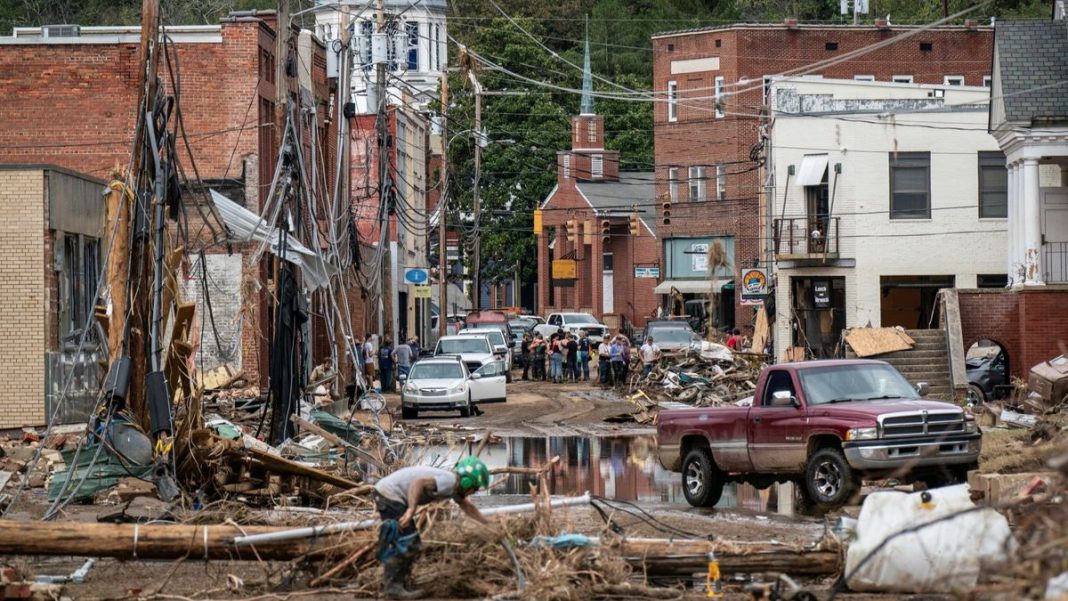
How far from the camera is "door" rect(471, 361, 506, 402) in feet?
136

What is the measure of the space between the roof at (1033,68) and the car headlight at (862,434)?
66.3 feet

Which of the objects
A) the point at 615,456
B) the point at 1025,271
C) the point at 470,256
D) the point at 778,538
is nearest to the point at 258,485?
the point at 778,538

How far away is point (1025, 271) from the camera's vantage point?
1460 inches

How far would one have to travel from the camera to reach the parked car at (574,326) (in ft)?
219

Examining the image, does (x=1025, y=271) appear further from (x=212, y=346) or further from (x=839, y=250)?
(x=212, y=346)

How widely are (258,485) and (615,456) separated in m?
10.7

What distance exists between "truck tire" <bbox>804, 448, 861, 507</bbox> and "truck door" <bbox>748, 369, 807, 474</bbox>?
0.26 m

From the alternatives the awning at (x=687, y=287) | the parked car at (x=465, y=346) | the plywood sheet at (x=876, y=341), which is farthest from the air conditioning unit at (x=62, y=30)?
the awning at (x=687, y=287)

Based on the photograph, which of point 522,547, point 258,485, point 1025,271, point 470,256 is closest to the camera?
point 522,547

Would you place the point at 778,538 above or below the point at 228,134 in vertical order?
below

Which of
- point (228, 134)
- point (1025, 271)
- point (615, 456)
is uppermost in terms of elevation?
point (228, 134)

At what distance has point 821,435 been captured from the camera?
762 inches

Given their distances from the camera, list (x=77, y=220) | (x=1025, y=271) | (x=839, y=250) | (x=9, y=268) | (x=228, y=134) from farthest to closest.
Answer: (x=839, y=250)
(x=228, y=134)
(x=1025, y=271)
(x=77, y=220)
(x=9, y=268)

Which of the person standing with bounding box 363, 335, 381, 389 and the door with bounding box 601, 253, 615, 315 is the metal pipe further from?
the door with bounding box 601, 253, 615, 315
